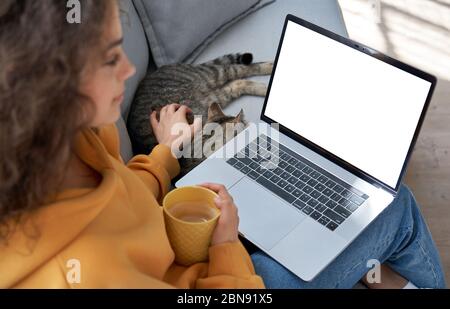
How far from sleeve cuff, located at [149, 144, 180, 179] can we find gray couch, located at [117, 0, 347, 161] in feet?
0.91

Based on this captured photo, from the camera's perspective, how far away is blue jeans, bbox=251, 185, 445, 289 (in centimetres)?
109

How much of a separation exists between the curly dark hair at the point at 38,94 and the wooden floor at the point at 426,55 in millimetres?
1189

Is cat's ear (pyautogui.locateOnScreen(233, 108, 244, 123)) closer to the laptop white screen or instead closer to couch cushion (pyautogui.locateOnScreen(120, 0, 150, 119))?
the laptop white screen

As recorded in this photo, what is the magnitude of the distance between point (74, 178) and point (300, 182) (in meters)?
0.53

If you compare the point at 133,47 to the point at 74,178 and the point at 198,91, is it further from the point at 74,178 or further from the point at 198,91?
the point at 74,178

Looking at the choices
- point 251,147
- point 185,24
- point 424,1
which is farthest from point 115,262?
point 424,1

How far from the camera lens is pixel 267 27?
1.75 m

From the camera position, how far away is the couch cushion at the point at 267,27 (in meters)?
1.70

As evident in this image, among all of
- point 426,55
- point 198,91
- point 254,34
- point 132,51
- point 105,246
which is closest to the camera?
point 105,246

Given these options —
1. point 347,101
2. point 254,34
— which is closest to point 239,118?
point 347,101

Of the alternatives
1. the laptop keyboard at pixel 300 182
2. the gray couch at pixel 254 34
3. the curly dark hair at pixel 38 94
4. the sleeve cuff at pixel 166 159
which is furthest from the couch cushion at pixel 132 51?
the curly dark hair at pixel 38 94

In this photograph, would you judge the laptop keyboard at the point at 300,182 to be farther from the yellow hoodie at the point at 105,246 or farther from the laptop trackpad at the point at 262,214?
the yellow hoodie at the point at 105,246

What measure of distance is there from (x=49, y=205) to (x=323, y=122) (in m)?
0.68
